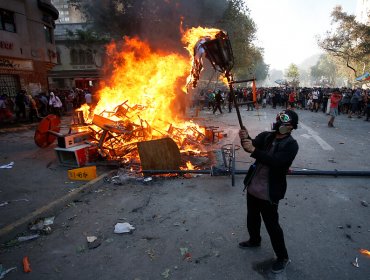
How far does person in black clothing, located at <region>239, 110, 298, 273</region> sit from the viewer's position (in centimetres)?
297

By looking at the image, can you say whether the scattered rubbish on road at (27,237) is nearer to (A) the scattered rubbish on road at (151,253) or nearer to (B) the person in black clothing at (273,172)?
(A) the scattered rubbish on road at (151,253)

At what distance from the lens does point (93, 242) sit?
152 inches

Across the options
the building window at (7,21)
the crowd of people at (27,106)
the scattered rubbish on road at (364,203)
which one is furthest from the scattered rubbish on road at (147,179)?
the building window at (7,21)

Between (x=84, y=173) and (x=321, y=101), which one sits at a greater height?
(x=321, y=101)

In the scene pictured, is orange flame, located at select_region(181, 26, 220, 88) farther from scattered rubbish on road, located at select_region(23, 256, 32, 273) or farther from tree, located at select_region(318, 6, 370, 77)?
tree, located at select_region(318, 6, 370, 77)

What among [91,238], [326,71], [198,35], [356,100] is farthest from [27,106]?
[326,71]

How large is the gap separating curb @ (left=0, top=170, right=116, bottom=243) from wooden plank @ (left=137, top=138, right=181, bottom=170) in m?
1.25

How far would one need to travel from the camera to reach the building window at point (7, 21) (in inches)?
690

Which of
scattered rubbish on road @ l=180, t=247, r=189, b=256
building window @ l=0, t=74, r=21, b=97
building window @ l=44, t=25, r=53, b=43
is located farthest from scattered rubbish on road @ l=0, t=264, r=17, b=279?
building window @ l=44, t=25, r=53, b=43

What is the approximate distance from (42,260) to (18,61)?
63.5ft

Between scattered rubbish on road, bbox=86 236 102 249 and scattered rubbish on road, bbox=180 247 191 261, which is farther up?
scattered rubbish on road, bbox=180 247 191 261

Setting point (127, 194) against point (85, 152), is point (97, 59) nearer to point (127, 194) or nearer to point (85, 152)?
point (85, 152)

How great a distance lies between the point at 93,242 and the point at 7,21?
65.8 feet

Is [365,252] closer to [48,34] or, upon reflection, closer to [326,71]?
[48,34]
